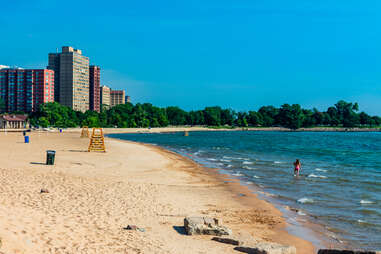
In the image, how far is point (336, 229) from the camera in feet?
39.8

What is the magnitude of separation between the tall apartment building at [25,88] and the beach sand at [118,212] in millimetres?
176836

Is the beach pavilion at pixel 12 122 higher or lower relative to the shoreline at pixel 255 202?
higher

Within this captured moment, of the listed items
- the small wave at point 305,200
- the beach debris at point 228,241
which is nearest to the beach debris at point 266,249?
the beach debris at point 228,241

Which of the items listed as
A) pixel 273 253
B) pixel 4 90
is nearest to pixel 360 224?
pixel 273 253

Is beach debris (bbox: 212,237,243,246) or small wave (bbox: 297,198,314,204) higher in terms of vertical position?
beach debris (bbox: 212,237,243,246)

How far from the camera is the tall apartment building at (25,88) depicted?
18075 cm

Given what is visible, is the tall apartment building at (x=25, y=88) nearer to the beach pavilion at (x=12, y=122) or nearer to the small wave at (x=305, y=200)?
the beach pavilion at (x=12, y=122)

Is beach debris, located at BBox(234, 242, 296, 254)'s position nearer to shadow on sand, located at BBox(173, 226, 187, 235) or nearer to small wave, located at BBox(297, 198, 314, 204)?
shadow on sand, located at BBox(173, 226, 187, 235)

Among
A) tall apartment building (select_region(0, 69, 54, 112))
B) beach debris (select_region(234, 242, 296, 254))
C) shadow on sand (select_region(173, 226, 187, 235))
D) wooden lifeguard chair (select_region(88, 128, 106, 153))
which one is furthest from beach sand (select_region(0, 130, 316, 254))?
tall apartment building (select_region(0, 69, 54, 112))

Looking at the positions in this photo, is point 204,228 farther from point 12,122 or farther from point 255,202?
point 12,122

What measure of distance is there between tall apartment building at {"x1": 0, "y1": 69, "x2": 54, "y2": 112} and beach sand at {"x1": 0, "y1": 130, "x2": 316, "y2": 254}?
580 ft

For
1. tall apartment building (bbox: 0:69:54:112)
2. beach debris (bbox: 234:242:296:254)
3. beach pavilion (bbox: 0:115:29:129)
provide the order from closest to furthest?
beach debris (bbox: 234:242:296:254), beach pavilion (bbox: 0:115:29:129), tall apartment building (bbox: 0:69:54:112)

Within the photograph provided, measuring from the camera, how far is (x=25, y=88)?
598ft

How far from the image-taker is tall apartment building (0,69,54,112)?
181 m
